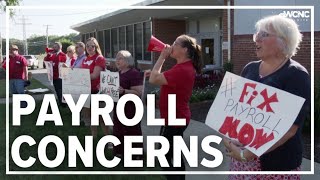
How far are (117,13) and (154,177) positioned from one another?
16651 millimetres

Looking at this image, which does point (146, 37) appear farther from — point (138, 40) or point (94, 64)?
point (94, 64)

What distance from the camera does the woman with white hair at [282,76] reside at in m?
2.51

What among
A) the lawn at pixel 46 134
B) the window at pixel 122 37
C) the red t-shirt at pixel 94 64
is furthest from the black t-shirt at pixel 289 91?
the window at pixel 122 37

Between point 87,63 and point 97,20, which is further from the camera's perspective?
point 97,20

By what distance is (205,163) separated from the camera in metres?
5.50

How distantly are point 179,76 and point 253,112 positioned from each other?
116 centimetres

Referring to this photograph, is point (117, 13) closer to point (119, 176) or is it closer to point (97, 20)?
point (97, 20)

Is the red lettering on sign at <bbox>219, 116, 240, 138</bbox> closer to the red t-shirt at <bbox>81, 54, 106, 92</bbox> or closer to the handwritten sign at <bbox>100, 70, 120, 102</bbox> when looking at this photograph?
the handwritten sign at <bbox>100, 70, 120, 102</bbox>

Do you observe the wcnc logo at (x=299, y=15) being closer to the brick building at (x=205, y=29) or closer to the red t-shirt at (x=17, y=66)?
the brick building at (x=205, y=29)

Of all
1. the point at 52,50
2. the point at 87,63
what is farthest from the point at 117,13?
the point at 87,63

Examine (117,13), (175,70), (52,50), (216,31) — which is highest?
(117,13)

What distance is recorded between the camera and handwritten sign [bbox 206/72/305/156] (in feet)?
8.45

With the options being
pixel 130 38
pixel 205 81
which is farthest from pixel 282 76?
pixel 130 38

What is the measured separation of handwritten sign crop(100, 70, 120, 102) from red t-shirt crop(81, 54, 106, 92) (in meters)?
0.30
